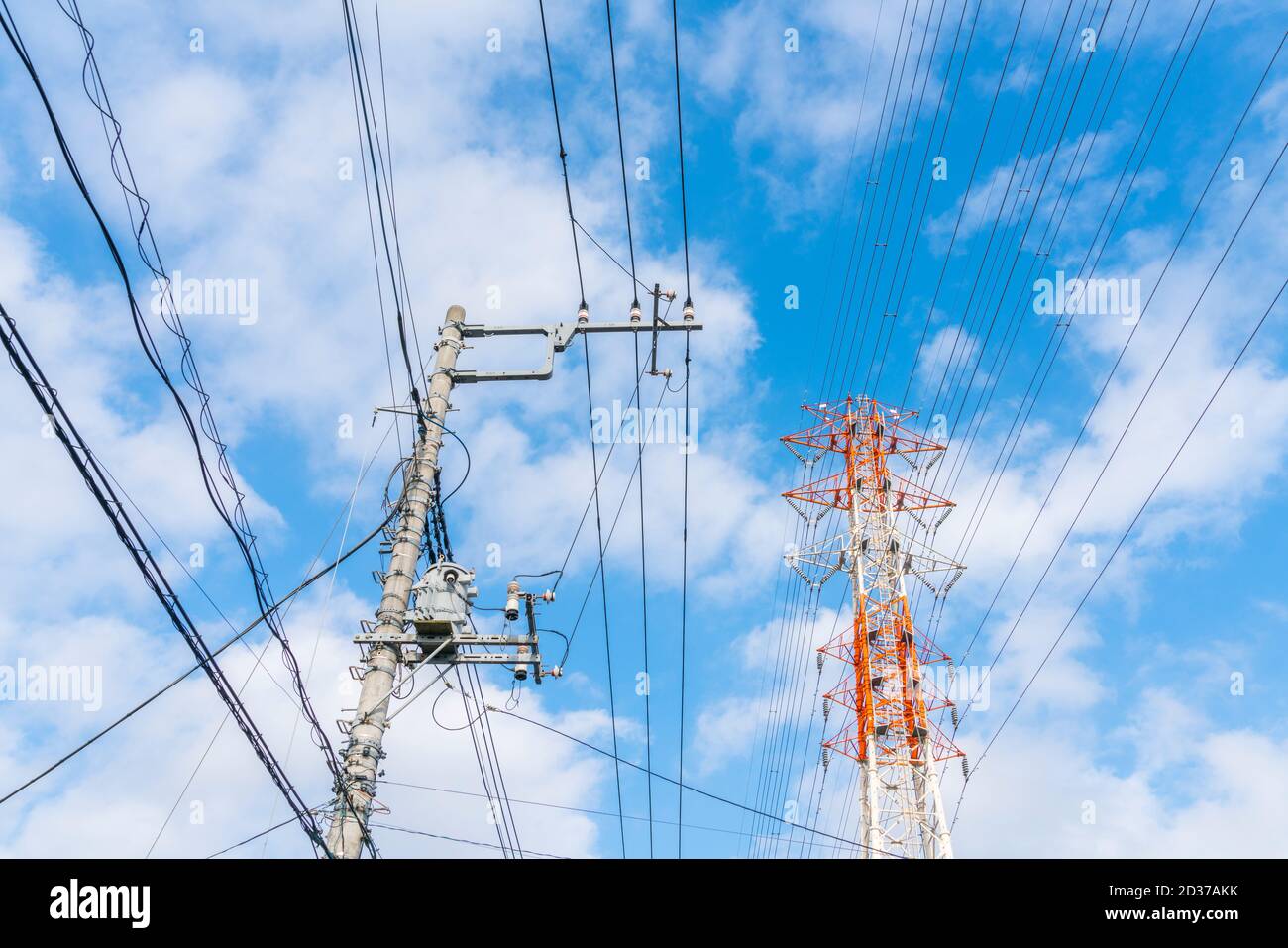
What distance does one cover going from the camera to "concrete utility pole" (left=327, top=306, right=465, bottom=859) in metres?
9.84

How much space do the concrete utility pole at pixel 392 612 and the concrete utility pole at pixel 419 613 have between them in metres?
0.01

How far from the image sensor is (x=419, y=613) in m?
11.2

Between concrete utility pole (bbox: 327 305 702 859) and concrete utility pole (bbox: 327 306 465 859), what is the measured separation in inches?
0.4

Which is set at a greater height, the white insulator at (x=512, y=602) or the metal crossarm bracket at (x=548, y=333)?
the metal crossarm bracket at (x=548, y=333)

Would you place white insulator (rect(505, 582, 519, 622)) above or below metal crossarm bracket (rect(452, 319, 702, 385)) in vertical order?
below

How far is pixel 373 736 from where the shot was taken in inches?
402

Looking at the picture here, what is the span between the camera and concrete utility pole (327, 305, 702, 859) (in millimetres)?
10047

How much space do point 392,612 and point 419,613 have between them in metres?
0.32

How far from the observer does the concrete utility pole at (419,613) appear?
1005cm

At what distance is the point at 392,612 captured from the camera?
11031 millimetres
